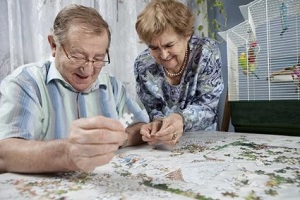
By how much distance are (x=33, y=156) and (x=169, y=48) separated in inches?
39.3

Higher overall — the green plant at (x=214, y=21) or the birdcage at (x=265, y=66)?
the green plant at (x=214, y=21)

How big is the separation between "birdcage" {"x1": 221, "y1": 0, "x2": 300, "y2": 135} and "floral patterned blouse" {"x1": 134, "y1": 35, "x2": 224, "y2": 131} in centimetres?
32

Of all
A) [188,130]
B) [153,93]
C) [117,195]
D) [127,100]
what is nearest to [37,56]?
[127,100]

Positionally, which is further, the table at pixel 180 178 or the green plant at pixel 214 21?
the green plant at pixel 214 21

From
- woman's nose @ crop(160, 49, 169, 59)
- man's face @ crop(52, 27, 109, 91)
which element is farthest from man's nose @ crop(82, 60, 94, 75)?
woman's nose @ crop(160, 49, 169, 59)

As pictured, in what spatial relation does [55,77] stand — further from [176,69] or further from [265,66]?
[265,66]

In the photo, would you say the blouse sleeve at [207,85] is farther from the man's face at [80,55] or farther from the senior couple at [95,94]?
the man's face at [80,55]

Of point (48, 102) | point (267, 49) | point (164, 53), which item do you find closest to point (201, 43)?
point (164, 53)

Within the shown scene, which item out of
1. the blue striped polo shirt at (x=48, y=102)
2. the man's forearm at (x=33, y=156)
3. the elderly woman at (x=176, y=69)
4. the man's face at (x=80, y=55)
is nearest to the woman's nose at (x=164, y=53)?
the elderly woman at (x=176, y=69)

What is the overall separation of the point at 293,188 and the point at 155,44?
1062mm

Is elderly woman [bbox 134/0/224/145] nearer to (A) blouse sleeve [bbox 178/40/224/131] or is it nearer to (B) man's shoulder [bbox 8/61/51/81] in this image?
(A) blouse sleeve [bbox 178/40/224/131]

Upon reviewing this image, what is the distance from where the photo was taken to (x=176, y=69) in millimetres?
1778

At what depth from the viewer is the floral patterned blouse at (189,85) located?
1671mm

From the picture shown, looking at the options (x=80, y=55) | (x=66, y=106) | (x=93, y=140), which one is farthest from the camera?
(x=66, y=106)
